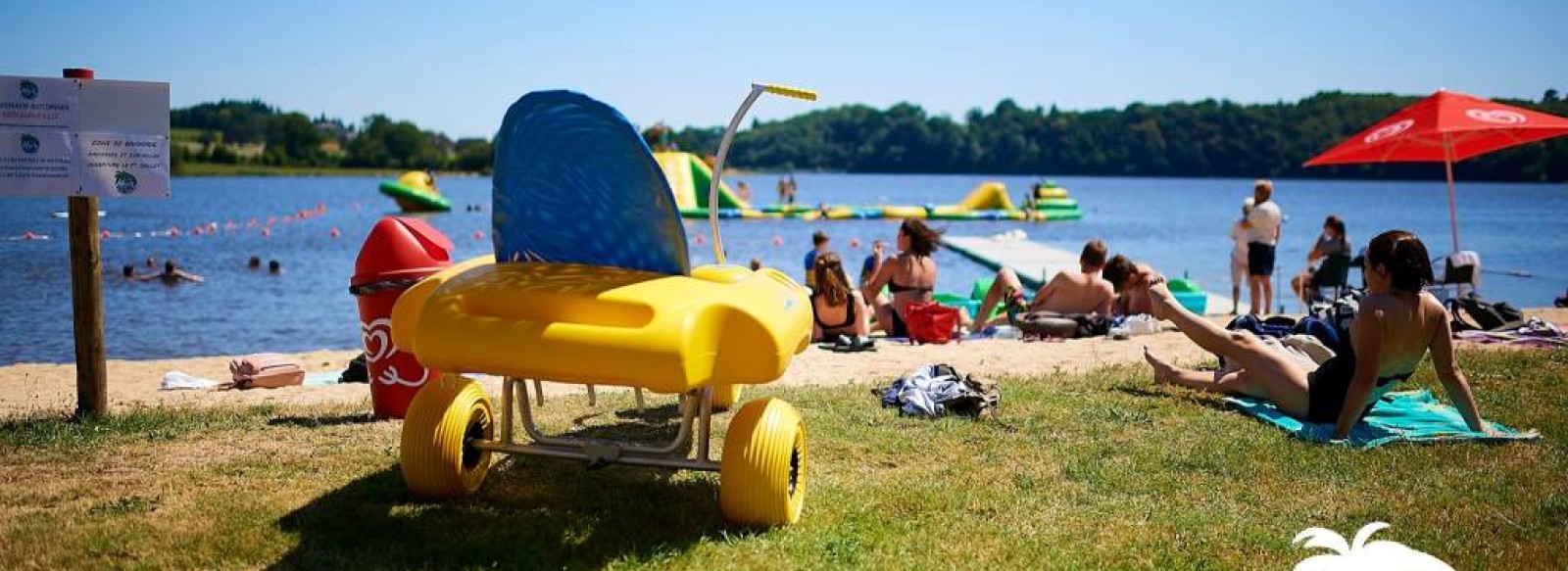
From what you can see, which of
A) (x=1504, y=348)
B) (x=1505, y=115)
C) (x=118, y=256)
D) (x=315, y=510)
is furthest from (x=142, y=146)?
(x=118, y=256)

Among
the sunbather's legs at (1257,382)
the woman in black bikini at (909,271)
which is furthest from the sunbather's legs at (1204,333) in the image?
the woman in black bikini at (909,271)

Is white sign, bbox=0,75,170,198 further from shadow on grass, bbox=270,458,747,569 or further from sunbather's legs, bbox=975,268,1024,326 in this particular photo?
sunbather's legs, bbox=975,268,1024,326

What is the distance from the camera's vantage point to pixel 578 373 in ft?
13.2

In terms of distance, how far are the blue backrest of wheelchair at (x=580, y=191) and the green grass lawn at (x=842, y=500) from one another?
Result: 978 millimetres

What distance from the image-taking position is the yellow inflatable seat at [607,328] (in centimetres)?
396

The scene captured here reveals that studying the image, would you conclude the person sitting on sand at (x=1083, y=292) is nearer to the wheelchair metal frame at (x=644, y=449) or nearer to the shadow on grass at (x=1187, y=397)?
the shadow on grass at (x=1187, y=397)

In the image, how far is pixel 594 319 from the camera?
4102 mm

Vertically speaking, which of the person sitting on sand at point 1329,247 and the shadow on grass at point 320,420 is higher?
the person sitting on sand at point 1329,247

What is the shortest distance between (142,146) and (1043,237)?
94.9 ft

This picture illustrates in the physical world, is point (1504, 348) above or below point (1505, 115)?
below

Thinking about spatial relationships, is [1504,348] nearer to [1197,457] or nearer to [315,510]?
[1197,457]

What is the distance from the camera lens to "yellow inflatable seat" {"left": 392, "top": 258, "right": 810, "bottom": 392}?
396 centimetres

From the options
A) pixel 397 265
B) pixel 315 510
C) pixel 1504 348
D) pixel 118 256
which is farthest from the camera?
pixel 118 256

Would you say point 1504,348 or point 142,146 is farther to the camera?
point 1504,348
